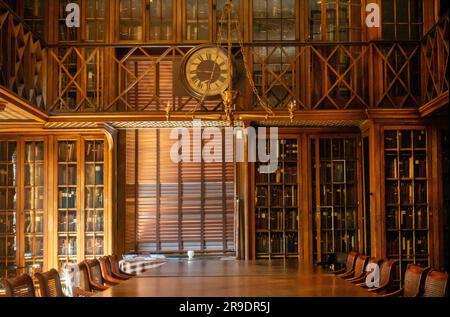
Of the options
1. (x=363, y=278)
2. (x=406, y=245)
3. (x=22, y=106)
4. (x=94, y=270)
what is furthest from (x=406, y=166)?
(x=22, y=106)

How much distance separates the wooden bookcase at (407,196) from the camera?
32.6 feet

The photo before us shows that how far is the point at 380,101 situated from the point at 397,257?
2.16m

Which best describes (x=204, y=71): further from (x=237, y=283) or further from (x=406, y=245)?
(x=237, y=283)

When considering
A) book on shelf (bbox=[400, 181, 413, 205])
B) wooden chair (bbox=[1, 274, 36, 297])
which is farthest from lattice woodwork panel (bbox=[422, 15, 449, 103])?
wooden chair (bbox=[1, 274, 36, 297])

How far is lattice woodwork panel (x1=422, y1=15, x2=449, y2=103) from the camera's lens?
8750 millimetres

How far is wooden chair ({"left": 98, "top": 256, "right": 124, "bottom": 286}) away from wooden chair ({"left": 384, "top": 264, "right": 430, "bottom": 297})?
295 centimetres

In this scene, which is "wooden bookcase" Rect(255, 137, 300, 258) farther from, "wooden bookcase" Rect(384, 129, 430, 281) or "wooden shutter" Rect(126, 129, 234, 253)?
"wooden bookcase" Rect(384, 129, 430, 281)

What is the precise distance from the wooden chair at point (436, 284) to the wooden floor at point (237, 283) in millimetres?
636

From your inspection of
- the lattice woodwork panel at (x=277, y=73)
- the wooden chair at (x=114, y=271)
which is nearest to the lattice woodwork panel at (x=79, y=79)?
the lattice woodwork panel at (x=277, y=73)

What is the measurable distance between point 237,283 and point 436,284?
5.53 feet

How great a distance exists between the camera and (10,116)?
379 inches

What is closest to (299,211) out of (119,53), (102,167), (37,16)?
(102,167)

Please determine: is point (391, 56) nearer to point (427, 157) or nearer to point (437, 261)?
point (427, 157)

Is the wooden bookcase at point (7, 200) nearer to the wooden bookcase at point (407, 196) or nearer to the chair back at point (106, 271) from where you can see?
the chair back at point (106, 271)
